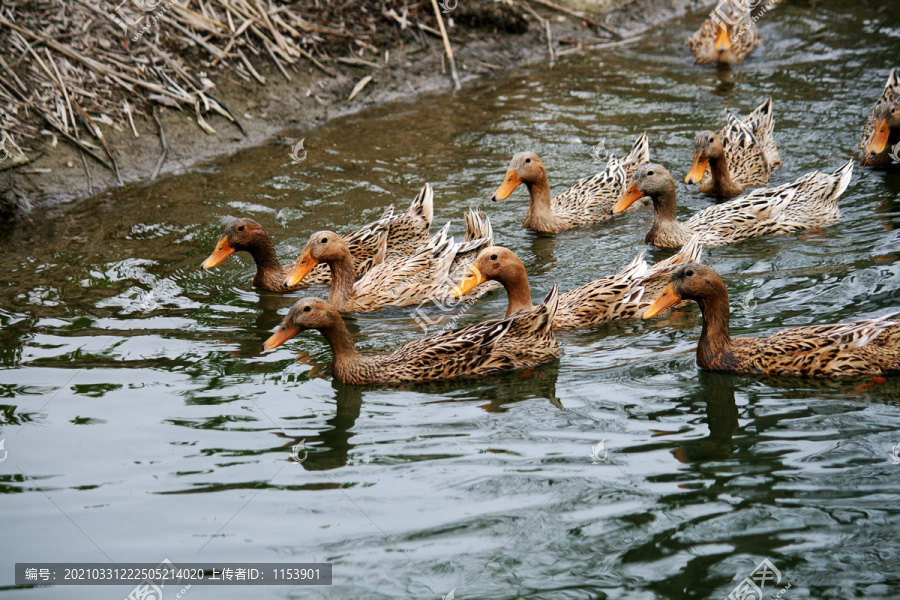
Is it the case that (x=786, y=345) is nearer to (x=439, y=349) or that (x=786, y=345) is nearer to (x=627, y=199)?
(x=439, y=349)

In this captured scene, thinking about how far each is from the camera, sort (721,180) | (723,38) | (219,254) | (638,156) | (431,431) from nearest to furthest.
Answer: (431,431) < (219,254) < (721,180) < (638,156) < (723,38)

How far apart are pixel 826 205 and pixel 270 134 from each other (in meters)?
7.22

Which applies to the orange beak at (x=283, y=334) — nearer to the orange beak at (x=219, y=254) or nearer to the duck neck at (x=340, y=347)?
the duck neck at (x=340, y=347)

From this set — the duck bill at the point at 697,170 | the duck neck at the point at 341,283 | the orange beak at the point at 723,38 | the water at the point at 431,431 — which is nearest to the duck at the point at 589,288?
the water at the point at 431,431

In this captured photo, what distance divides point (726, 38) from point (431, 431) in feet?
32.6

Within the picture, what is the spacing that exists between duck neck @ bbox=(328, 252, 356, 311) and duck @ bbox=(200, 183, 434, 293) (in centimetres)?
54

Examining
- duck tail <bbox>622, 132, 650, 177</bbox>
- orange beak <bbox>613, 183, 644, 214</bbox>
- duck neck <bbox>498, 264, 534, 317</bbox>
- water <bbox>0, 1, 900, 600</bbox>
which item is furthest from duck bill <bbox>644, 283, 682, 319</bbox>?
duck tail <bbox>622, 132, 650, 177</bbox>

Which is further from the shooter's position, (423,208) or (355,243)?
(423,208)

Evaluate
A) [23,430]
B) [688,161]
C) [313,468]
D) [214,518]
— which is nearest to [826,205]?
[688,161]

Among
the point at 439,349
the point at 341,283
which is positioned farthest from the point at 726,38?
the point at 439,349

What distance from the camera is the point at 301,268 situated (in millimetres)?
8047

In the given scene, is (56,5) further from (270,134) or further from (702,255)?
(702,255)

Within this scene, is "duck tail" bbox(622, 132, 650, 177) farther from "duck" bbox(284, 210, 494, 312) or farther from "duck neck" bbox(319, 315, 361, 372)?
"duck neck" bbox(319, 315, 361, 372)

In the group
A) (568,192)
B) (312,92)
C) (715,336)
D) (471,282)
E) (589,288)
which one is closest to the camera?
(715,336)
